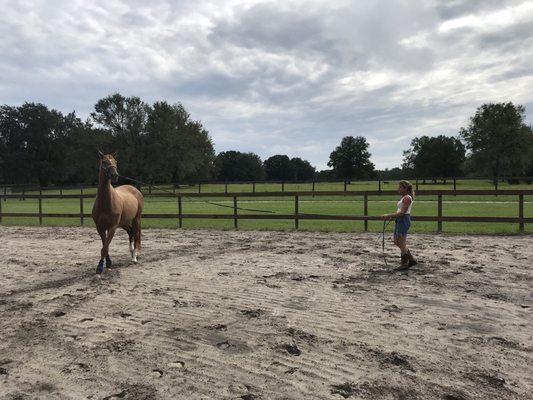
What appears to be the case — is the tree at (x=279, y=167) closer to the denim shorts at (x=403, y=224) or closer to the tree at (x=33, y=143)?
the tree at (x=33, y=143)

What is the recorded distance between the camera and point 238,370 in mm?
3406

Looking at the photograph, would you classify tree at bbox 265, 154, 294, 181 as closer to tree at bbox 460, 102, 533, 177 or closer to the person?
tree at bbox 460, 102, 533, 177

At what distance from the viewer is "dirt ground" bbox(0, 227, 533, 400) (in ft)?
10.4

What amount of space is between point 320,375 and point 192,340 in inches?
53.8

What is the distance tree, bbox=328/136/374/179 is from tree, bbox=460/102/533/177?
1440 inches

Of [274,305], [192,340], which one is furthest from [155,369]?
[274,305]

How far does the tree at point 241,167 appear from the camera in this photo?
11688 cm

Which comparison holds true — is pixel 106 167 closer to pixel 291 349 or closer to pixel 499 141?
pixel 291 349

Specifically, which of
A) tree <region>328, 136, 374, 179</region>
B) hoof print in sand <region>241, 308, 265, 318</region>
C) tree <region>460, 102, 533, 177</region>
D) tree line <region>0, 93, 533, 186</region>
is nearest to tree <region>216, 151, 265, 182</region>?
tree <region>328, 136, 374, 179</region>

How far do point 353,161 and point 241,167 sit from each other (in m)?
38.3

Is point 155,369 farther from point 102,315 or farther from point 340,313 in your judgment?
point 340,313

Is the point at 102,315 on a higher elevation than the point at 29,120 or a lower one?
lower

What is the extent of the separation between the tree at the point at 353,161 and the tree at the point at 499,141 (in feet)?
120

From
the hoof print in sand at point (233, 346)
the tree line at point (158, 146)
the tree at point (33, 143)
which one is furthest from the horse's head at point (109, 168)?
the tree at point (33, 143)
